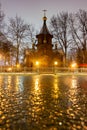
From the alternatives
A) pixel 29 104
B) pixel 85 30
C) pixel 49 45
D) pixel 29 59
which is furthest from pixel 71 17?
pixel 29 104

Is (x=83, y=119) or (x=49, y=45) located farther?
(x=49, y=45)

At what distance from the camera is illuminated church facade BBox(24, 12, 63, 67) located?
59.9 m

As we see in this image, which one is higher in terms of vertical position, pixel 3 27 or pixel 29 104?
pixel 3 27

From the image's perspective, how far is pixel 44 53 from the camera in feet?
199

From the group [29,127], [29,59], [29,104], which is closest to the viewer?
[29,127]

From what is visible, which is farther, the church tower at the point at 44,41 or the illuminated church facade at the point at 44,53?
the church tower at the point at 44,41

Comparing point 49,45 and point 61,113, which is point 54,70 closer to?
point 49,45

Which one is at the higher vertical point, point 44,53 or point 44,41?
point 44,41

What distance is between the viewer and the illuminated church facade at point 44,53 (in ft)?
196

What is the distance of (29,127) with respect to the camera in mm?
5918

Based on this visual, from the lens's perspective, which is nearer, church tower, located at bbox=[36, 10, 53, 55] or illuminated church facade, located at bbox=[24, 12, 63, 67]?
illuminated church facade, located at bbox=[24, 12, 63, 67]

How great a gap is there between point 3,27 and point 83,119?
124ft

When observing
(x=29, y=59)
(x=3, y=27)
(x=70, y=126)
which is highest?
(x=3, y=27)

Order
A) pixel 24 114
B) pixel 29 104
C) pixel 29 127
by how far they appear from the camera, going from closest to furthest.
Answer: pixel 29 127 < pixel 24 114 < pixel 29 104
